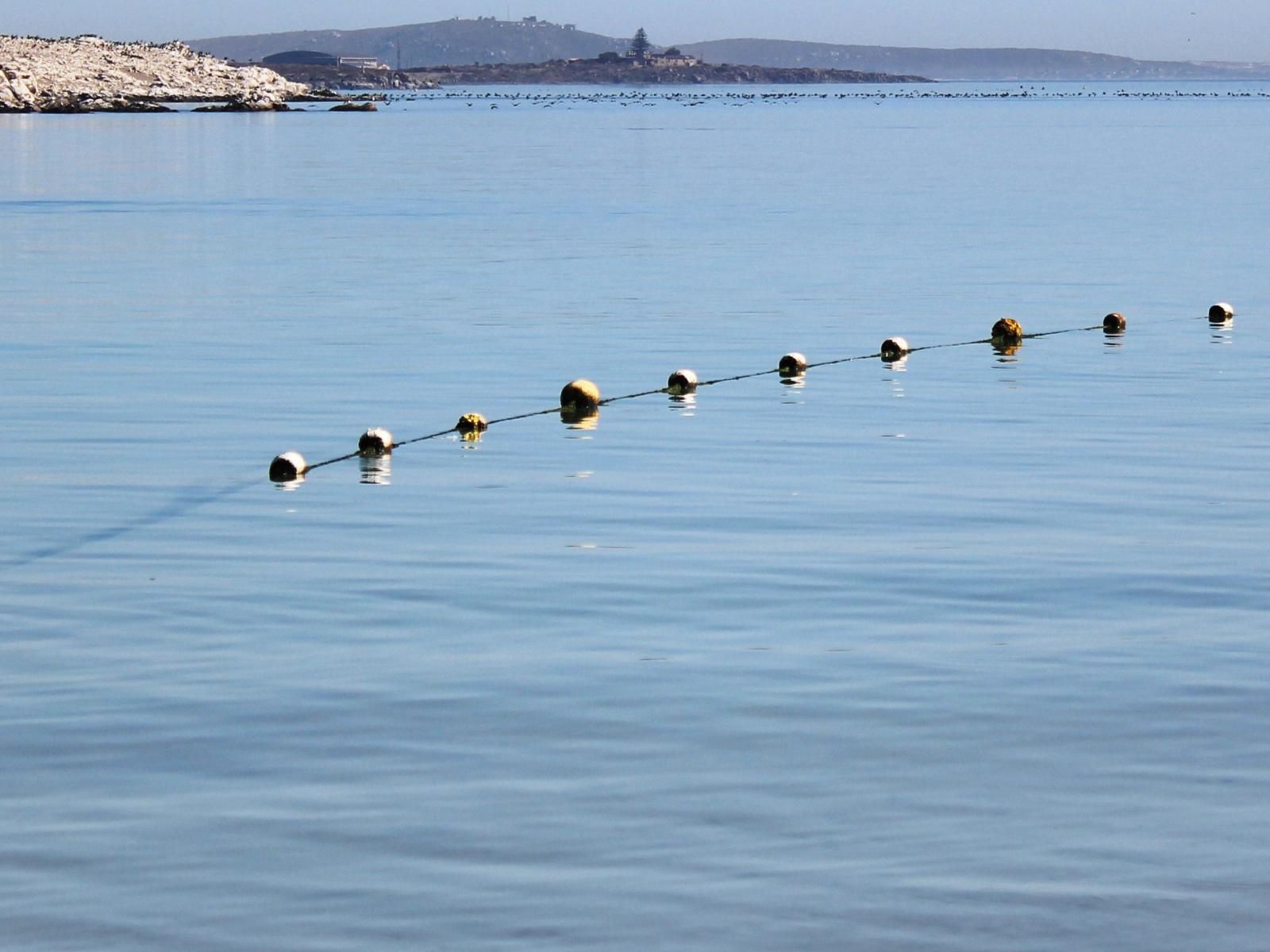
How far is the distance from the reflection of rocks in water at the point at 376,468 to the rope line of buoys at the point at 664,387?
0.04m

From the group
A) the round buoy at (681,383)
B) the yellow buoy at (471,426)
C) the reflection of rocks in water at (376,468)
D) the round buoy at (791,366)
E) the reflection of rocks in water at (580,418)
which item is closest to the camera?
the reflection of rocks in water at (376,468)

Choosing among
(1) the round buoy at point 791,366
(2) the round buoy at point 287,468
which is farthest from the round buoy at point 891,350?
(2) the round buoy at point 287,468

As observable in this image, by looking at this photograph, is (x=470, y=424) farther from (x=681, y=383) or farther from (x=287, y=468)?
(x=681, y=383)

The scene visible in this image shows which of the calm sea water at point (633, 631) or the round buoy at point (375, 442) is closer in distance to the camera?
the calm sea water at point (633, 631)

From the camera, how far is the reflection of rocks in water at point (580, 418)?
62.5 ft

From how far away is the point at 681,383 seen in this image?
68.8ft

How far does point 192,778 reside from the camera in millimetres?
8445

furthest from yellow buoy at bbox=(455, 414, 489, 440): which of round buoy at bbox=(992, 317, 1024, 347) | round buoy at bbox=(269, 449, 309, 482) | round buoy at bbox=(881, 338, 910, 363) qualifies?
round buoy at bbox=(992, 317, 1024, 347)

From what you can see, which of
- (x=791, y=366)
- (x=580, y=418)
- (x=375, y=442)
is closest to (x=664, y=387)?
(x=791, y=366)

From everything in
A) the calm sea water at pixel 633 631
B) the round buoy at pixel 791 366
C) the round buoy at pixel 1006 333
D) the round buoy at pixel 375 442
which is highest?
the round buoy at pixel 1006 333

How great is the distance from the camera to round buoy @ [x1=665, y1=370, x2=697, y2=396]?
20953 millimetres

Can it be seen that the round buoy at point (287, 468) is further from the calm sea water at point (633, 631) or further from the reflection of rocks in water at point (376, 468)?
the reflection of rocks in water at point (376, 468)

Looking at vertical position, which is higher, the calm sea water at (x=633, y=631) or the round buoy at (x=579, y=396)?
the round buoy at (x=579, y=396)

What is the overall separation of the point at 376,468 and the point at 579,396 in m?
3.49
